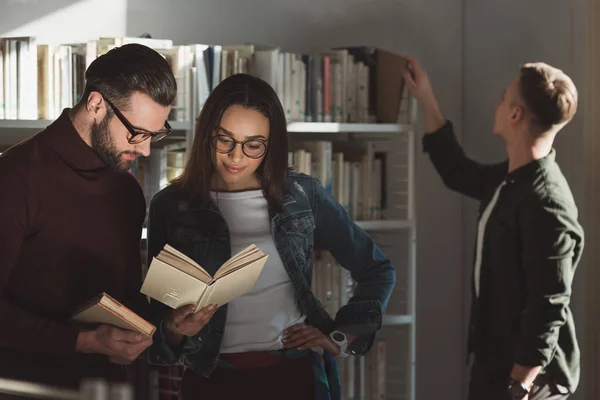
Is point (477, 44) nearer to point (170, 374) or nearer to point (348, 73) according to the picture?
point (348, 73)

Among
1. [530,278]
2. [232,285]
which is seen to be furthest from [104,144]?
[530,278]

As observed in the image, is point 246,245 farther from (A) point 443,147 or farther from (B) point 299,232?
(A) point 443,147

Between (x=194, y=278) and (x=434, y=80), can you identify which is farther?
(x=434, y=80)

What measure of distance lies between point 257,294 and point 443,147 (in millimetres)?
1579

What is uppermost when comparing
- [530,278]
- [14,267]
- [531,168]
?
[531,168]

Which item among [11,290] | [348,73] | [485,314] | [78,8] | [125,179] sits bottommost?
[485,314]

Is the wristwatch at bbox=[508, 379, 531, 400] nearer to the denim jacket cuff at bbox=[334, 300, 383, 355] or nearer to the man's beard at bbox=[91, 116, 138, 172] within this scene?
the denim jacket cuff at bbox=[334, 300, 383, 355]

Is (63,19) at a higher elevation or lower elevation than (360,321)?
higher

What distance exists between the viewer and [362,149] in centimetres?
373

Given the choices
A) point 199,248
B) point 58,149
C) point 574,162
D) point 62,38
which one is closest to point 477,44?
point 574,162

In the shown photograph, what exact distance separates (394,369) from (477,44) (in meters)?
1.59

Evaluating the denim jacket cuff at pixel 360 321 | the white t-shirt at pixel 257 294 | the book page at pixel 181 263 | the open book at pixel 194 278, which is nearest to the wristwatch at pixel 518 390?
the denim jacket cuff at pixel 360 321

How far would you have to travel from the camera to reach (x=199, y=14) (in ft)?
12.5

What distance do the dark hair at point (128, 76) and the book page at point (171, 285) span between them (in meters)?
0.40
